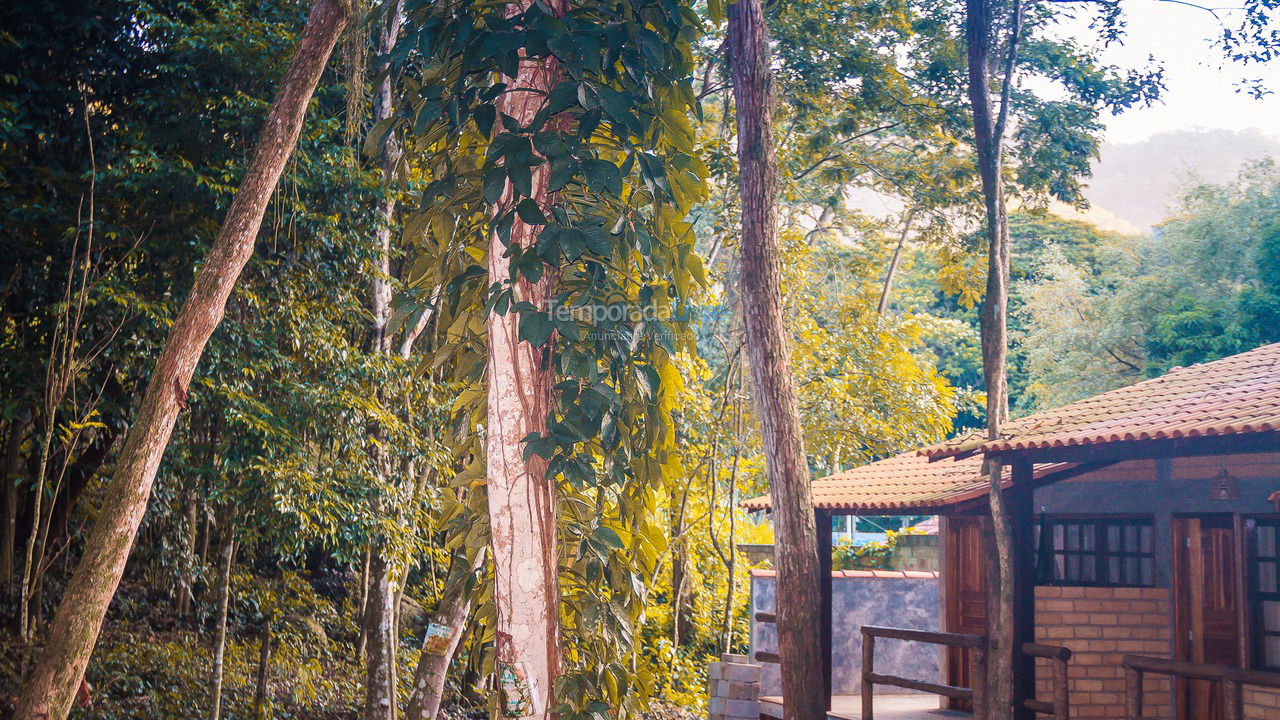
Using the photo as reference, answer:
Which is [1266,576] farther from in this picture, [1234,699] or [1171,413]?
[1171,413]

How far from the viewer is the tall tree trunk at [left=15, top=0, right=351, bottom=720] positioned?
5.58 metres

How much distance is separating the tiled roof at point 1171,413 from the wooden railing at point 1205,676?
1501mm

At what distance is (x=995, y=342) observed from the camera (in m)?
7.93

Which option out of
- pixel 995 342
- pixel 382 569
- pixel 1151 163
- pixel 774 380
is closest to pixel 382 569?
pixel 382 569

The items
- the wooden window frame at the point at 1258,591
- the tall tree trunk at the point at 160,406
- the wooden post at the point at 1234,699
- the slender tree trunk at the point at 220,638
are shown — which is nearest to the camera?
the tall tree trunk at the point at 160,406

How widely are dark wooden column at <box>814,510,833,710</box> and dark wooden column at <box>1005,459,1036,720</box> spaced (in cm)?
174

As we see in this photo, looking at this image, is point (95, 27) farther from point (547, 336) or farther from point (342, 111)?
point (547, 336)

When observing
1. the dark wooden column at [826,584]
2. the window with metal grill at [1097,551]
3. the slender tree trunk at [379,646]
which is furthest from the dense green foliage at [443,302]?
the window with metal grill at [1097,551]

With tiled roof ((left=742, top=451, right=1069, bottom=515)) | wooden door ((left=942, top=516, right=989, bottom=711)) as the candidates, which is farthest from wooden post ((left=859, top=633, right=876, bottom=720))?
wooden door ((left=942, top=516, right=989, bottom=711))

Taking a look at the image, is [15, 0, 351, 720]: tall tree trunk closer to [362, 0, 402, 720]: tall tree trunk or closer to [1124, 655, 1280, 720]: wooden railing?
[362, 0, 402, 720]: tall tree trunk

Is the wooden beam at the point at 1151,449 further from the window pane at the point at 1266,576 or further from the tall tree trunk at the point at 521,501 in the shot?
the tall tree trunk at the point at 521,501

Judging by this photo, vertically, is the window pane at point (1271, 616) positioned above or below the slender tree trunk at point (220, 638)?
above

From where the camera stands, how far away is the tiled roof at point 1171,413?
20.9ft

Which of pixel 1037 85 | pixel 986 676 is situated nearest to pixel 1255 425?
pixel 986 676
